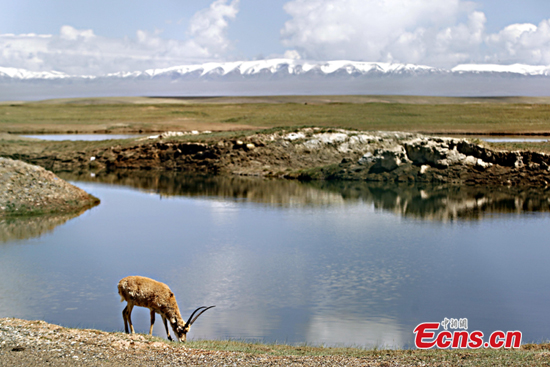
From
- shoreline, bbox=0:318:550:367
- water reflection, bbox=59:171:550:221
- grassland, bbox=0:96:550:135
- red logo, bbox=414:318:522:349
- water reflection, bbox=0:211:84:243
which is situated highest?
grassland, bbox=0:96:550:135

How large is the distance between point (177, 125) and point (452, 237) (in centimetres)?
6665

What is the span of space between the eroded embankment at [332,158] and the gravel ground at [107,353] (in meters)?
26.5

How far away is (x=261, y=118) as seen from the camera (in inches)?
3536

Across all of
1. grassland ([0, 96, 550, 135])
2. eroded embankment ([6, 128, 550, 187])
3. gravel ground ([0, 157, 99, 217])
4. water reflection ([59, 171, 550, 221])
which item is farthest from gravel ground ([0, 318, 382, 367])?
grassland ([0, 96, 550, 135])

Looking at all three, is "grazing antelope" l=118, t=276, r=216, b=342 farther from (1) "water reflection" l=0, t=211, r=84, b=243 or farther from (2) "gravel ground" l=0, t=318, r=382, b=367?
(1) "water reflection" l=0, t=211, r=84, b=243

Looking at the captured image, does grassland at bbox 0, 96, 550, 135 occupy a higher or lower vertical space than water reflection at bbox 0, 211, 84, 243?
higher

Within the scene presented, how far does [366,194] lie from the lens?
29.0 metres

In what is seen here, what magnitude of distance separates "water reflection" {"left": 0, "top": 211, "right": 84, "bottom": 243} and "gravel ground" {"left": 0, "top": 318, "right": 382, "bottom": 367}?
34.4ft

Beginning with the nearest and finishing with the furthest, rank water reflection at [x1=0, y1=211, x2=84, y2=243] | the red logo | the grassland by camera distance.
Result: 1. the red logo
2. water reflection at [x1=0, y1=211, x2=84, y2=243]
3. the grassland

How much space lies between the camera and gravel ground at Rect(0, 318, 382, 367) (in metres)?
6.99

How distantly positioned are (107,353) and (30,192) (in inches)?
632

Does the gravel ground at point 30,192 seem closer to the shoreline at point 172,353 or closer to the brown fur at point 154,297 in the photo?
the shoreline at point 172,353

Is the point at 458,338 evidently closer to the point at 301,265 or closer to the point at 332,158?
the point at 301,265

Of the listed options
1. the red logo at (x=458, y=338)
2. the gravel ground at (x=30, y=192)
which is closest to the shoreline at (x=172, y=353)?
the red logo at (x=458, y=338)
